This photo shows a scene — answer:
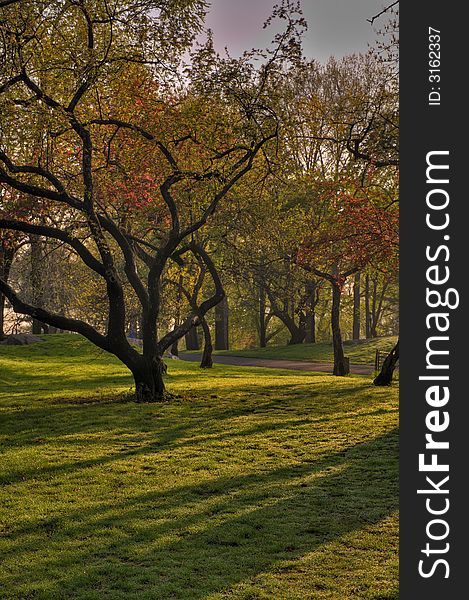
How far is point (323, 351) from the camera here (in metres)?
51.6

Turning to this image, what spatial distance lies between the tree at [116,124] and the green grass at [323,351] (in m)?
23.9

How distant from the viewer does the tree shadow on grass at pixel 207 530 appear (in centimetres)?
802

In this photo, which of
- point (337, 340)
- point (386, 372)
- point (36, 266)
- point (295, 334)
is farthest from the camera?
point (295, 334)

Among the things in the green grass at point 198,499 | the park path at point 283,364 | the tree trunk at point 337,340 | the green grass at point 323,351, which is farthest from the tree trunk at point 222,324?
the green grass at point 198,499

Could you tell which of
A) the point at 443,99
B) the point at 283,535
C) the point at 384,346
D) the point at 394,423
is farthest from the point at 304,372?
the point at 443,99

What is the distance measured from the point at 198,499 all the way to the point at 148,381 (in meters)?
10.9

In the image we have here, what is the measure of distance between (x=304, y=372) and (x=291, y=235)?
1033cm

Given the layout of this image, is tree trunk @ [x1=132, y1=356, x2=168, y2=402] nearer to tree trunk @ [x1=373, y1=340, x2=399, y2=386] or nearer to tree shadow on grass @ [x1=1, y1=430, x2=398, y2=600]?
tree shadow on grass @ [x1=1, y1=430, x2=398, y2=600]

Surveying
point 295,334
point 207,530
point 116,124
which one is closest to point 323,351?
point 295,334

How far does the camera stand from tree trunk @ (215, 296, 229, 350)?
194 ft

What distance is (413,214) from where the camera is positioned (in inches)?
215

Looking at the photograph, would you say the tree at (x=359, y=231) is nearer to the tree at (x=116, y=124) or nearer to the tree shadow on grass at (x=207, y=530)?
the tree at (x=116, y=124)

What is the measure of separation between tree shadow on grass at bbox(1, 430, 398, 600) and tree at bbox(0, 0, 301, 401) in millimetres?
8849

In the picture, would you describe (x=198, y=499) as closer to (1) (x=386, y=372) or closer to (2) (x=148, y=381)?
(2) (x=148, y=381)
